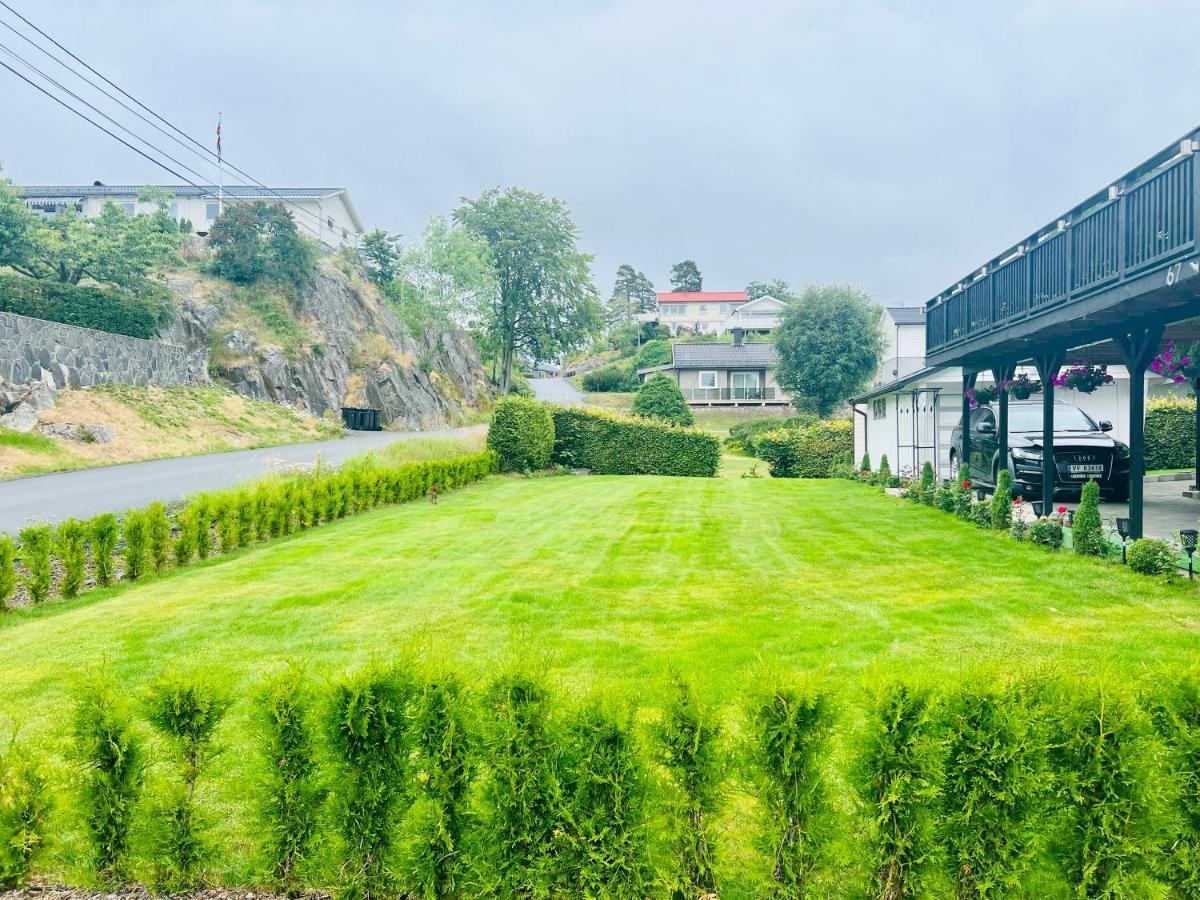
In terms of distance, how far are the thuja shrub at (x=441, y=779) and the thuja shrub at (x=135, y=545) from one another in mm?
6996

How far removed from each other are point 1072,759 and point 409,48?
29085 millimetres

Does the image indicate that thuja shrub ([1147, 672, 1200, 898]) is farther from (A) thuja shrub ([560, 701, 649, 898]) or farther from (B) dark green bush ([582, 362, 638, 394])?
(B) dark green bush ([582, 362, 638, 394])

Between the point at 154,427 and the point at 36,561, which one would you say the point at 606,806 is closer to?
the point at 36,561

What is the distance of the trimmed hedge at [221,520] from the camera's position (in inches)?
287

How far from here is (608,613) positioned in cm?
668

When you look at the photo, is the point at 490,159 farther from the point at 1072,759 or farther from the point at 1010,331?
the point at 1072,759

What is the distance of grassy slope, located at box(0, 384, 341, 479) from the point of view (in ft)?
54.2

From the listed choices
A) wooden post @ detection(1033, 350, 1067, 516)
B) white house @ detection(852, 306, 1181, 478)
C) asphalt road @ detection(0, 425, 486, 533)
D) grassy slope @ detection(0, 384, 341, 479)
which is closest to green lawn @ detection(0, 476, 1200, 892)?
wooden post @ detection(1033, 350, 1067, 516)

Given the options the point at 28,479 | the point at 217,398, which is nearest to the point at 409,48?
the point at 217,398

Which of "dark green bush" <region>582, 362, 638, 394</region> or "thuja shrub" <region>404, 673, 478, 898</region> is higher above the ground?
"dark green bush" <region>582, 362, 638, 394</region>

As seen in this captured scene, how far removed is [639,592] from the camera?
7520 millimetres

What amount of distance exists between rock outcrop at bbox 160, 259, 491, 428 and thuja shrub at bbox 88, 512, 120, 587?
22.5 metres

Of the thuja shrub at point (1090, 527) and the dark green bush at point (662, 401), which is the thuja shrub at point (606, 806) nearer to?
the thuja shrub at point (1090, 527)

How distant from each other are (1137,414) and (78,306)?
27281mm
